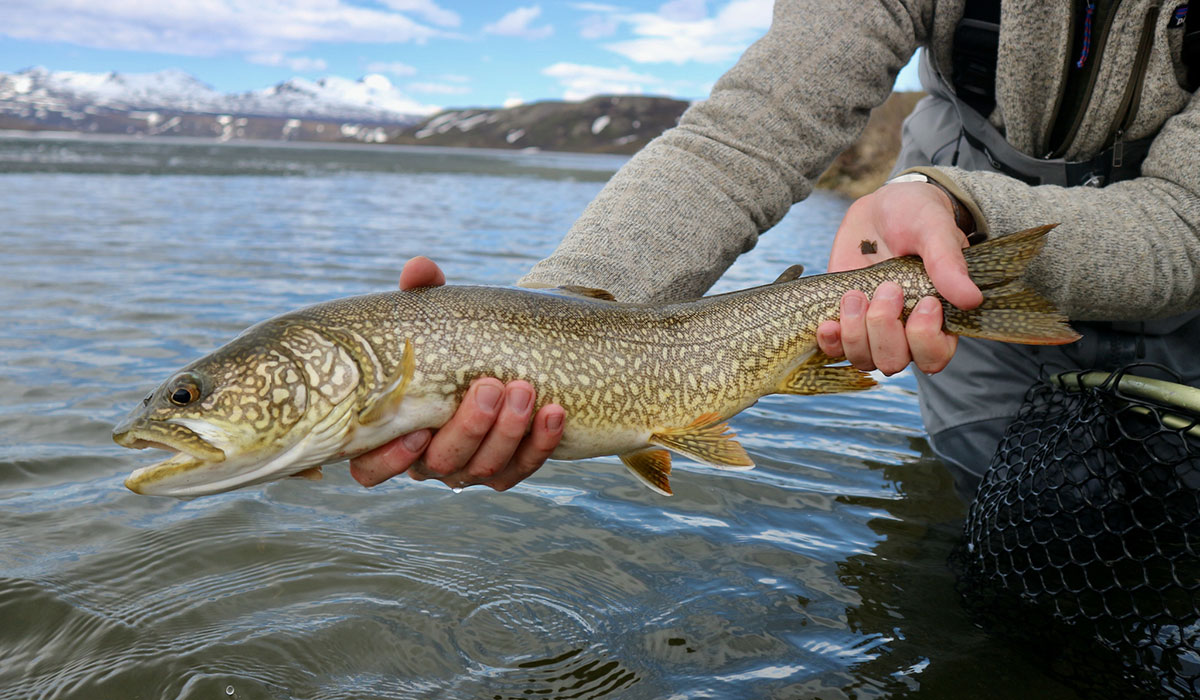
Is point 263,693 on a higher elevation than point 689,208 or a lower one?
lower

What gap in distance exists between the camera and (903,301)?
3.01m

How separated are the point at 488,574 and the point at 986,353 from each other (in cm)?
271

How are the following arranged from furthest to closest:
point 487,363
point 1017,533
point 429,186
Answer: point 429,186
point 1017,533
point 487,363

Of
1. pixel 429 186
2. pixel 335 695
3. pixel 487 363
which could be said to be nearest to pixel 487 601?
pixel 335 695

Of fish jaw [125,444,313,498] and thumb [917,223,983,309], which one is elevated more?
thumb [917,223,983,309]

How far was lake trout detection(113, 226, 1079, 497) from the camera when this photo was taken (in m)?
2.63

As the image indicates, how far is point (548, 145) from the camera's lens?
648 ft

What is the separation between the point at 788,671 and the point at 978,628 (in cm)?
88

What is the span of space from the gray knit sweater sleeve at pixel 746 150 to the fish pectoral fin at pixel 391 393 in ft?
3.43

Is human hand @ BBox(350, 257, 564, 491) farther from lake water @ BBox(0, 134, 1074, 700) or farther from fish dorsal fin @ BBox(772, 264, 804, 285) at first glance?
fish dorsal fin @ BBox(772, 264, 804, 285)

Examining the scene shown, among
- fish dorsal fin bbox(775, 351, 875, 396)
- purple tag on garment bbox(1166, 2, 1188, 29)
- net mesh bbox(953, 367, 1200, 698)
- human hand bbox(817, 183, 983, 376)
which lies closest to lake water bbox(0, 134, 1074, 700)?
net mesh bbox(953, 367, 1200, 698)

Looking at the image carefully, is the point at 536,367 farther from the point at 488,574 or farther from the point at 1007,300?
the point at 1007,300

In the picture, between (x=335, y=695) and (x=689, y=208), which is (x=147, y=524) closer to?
Result: (x=335, y=695)

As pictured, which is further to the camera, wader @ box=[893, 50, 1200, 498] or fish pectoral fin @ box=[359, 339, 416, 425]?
wader @ box=[893, 50, 1200, 498]
